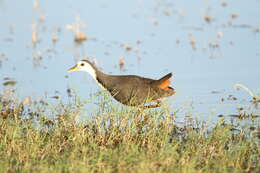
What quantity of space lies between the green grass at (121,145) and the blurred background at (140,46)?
4.29 ft

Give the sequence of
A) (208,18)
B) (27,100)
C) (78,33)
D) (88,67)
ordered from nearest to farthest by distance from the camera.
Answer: (88,67) < (27,100) < (78,33) < (208,18)

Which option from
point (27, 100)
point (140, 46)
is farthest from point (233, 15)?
point (27, 100)

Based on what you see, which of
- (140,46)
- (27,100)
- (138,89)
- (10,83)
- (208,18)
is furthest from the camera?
(208,18)

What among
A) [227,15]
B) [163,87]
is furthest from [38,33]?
[163,87]

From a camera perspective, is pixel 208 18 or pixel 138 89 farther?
pixel 208 18

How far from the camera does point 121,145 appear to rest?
5.59 m

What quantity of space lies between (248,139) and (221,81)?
347 cm

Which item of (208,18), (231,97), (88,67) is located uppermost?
(208,18)

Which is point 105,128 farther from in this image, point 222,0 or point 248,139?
point 222,0

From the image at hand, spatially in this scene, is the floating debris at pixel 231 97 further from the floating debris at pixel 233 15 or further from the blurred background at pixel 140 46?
the floating debris at pixel 233 15

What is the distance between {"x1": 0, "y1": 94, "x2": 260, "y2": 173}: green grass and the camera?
486cm

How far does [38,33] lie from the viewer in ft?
41.0

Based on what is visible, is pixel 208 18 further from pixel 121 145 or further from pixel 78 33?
pixel 121 145

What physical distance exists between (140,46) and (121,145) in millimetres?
5898
